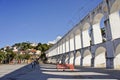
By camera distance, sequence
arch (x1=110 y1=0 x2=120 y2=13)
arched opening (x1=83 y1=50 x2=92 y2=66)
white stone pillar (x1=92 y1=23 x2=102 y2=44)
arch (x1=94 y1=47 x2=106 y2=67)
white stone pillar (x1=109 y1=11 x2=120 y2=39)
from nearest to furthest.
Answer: arch (x1=110 y1=0 x2=120 y2=13) < white stone pillar (x1=109 y1=11 x2=120 y2=39) < arch (x1=94 y1=47 x2=106 y2=67) < white stone pillar (x1=92 y1=23 x2=102 y2=44) < arched opening (x1=83 y1=50 x2=92 y2=66)

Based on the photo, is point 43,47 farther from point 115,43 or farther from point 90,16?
point 115,43

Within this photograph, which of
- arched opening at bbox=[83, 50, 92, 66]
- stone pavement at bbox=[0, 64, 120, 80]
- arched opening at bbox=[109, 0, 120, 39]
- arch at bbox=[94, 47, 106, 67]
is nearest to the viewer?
stone pavement at bbox=[0, 64, 120, 80]

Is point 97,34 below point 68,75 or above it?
above

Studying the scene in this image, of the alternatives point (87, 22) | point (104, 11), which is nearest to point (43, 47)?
point (87, 22)

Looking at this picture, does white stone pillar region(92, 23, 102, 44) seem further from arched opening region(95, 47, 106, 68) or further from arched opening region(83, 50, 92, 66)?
arched opening region(83, 50, 92, 66)

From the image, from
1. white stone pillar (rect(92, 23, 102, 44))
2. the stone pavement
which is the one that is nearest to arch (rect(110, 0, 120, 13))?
the stone pavement

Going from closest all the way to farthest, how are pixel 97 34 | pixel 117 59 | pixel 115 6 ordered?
pixel 117 59
pixel 115 6
pixel 97 34

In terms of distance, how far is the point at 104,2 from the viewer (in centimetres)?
3191

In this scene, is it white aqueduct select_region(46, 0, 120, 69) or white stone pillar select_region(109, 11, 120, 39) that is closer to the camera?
white aqueduct select_region(46, 0, 120, 69)

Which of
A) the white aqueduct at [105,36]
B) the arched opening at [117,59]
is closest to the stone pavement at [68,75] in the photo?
the arched opening at [117,59]

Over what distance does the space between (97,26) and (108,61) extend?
443 inches

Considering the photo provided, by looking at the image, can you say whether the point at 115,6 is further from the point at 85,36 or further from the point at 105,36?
the point at 85,36

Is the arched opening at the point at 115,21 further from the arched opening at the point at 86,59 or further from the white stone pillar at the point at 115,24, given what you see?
the arched opening at the point at 86,59

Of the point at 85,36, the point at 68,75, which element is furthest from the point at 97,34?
the point at 68,75
